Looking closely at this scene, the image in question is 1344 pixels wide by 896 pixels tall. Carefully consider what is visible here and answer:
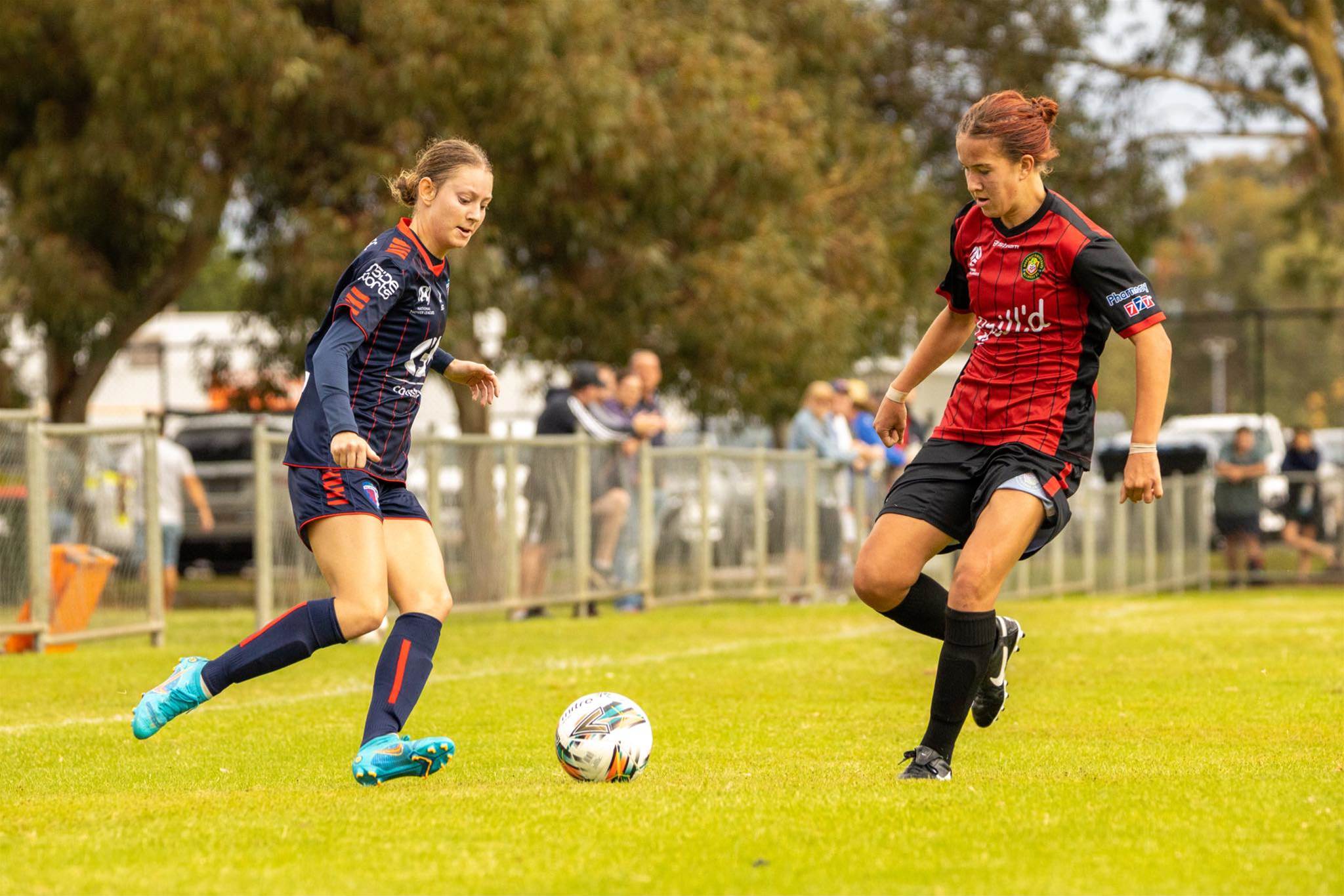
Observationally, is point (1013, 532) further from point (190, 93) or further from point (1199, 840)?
point (190, 93)


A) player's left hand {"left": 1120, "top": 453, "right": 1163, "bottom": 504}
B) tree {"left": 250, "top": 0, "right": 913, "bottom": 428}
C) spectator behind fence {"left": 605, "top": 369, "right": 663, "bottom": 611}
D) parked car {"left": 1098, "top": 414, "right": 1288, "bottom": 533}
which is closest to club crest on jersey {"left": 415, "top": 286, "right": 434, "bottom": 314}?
player's left hand {"left": 1120, "top": 453, "right": 1163, "bottom": 504}

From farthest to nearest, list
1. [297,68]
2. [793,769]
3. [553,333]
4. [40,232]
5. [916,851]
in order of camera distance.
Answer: [553,333], [40,232], [297,68], [793,769], [916,851]

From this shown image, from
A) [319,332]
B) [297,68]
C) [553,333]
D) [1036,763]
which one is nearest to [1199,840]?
[1036,763]

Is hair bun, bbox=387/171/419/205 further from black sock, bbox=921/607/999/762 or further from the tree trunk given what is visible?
the tree trunk

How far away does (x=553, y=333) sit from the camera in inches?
785

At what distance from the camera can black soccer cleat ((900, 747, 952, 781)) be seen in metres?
5.73

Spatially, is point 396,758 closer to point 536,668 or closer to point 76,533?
point 536,668

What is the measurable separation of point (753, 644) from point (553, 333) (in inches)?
326

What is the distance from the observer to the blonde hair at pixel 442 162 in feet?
19.4

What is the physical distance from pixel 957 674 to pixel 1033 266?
1300 millimetres

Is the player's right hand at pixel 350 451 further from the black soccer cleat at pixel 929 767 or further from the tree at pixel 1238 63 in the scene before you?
the tree at pixel 1238 63

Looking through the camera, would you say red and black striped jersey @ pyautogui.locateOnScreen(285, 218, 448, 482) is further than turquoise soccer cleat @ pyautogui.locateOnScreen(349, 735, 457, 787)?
Yes

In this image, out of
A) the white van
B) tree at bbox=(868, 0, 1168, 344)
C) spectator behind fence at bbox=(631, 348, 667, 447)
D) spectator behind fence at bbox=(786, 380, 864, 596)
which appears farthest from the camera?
tree at bbox=(868, 0, 1168, 344)

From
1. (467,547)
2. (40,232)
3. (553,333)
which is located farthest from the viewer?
(553,333)
